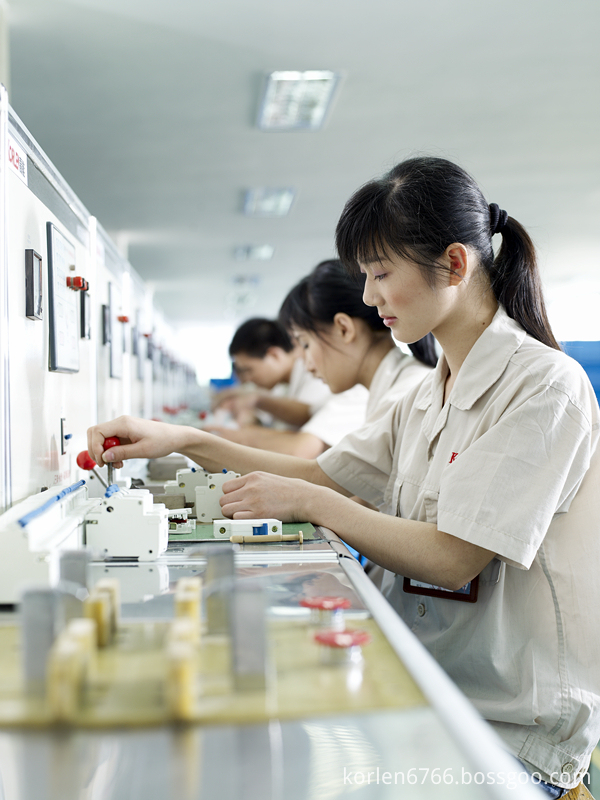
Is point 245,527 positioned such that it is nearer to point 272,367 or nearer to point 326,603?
point 326,603

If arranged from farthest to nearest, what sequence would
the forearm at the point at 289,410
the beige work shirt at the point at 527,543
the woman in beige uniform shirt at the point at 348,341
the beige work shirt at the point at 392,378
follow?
the forearm at the point at 289,410, the woman in beige uniform shirt at the point at 348,341, the beige work shirt at the point at 392,378, the beige work shirt at the point at 527,543

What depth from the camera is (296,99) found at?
142 inches

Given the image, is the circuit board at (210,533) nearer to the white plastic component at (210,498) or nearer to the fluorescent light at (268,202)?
the white plastic component at (210,498)

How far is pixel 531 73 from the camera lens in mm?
3330

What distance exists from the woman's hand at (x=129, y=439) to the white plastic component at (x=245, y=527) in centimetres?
27

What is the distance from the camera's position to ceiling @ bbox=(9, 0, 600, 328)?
281 centimetres

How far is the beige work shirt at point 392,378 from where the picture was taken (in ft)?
6.54

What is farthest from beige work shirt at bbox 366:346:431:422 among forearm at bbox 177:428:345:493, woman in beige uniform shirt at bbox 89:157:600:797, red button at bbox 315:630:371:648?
red button at bbox 315:630:371:648

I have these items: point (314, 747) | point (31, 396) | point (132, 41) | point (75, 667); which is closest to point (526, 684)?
point (314, 747)

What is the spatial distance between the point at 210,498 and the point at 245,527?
0.19 meters

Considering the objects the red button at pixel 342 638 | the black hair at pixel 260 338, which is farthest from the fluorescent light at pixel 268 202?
the red button at pixel 342 638

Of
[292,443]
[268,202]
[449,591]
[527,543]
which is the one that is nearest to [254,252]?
[268,202]

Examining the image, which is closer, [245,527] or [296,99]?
[245,527]

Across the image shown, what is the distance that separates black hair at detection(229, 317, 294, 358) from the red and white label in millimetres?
2976
